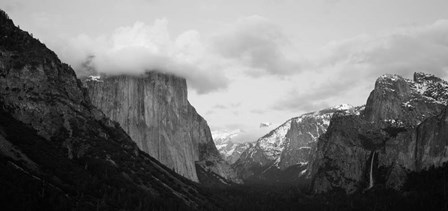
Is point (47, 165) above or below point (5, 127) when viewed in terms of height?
below

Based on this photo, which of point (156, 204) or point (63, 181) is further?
point (156, 204)

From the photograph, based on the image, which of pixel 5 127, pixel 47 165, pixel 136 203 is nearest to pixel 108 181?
pixel 136 203

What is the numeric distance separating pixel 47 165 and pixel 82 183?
46.2ft

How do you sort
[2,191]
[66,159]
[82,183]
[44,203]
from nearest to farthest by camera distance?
[2,191] < [44,203] < [82,183] < [66,159]

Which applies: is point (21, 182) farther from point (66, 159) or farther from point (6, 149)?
point (66, 159)

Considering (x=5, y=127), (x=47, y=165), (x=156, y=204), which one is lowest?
(x=156, y=204)

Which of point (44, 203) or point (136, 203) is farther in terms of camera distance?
point (136, 203)

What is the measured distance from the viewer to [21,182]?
14350cm

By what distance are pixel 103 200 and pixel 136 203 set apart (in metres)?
19.6

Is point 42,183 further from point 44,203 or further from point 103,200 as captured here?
point 103,200

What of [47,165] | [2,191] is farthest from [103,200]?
[2,191]

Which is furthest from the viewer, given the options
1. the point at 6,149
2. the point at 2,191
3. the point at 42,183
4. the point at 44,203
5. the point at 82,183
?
the point at 82,183

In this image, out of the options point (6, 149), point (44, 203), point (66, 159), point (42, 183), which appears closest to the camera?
point (44, 203)

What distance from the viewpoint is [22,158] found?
168m
